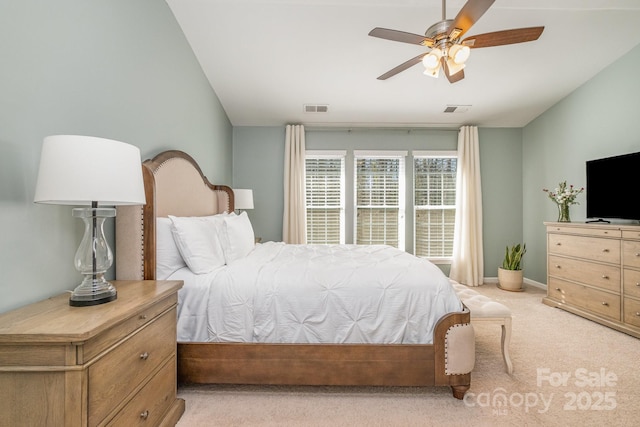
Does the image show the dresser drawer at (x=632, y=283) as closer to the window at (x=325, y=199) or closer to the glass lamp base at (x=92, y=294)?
the window at (x=325, y=199)

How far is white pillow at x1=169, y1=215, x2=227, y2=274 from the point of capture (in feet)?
6.45

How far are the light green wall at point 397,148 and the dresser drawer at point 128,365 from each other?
10.4ft

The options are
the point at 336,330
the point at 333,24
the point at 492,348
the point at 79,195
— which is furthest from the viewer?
the point at 333,24

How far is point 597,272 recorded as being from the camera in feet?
9.84

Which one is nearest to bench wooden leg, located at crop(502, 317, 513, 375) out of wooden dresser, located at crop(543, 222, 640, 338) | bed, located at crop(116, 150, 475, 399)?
bed, located at crop(116, 150, 475, 399)

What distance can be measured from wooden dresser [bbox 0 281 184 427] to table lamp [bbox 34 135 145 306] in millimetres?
135

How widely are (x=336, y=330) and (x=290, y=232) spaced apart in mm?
2783

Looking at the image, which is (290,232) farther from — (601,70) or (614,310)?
(601,70)

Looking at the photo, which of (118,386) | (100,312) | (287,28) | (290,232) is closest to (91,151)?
(100,312)

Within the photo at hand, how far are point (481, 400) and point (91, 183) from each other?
2391 mm

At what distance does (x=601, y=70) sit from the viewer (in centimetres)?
341

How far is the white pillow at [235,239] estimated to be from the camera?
2.38 meters

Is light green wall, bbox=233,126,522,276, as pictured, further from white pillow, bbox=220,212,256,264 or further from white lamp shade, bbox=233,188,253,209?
white pillow, bbox=220,212,256,264

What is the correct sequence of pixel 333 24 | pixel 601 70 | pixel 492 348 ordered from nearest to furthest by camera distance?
pixel 492 348 → pixel 333 24 → pixel 601 70
